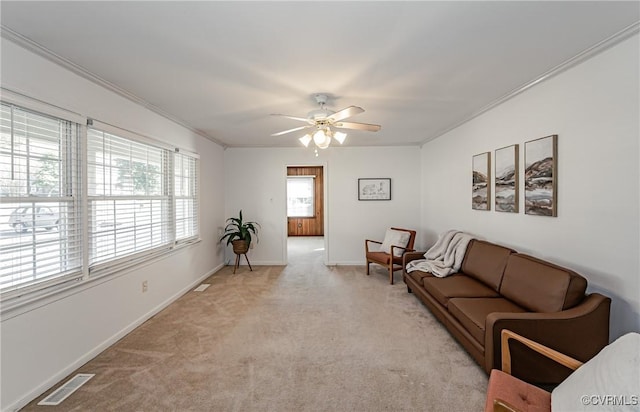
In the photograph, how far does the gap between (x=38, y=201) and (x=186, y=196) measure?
7.05 feet

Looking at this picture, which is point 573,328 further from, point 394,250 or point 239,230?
point 239,230

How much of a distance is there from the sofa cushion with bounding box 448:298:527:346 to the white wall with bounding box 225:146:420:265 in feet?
10.2

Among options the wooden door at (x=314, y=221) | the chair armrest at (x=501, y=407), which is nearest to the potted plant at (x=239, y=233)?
the wooden door at (x=314, y=221)

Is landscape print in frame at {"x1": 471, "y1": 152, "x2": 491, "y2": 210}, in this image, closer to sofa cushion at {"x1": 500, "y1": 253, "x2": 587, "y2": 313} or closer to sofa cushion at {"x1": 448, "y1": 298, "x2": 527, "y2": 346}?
sofa cushion at {"x1": 500, "y1": 253, "x2": 587, "y2": 313}

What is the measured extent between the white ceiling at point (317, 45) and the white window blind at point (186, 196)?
1.14 m

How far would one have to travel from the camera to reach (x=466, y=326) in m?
2.34

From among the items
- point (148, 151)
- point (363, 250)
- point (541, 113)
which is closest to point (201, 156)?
point (148, 151)

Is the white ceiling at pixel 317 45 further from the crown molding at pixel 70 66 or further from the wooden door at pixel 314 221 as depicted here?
the wooden door at pixel 314 221

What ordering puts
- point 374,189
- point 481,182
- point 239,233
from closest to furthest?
point 481,182 < point 239,233 < point 374,189

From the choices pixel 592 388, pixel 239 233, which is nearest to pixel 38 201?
pixel 239 233

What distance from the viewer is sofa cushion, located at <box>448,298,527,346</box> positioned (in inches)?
86.0

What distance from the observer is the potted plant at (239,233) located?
5.05m

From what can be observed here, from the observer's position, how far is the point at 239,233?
5.09m

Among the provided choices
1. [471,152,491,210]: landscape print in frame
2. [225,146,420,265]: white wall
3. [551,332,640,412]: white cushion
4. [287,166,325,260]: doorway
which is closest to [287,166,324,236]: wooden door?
[287,166,325,260]: doorway
